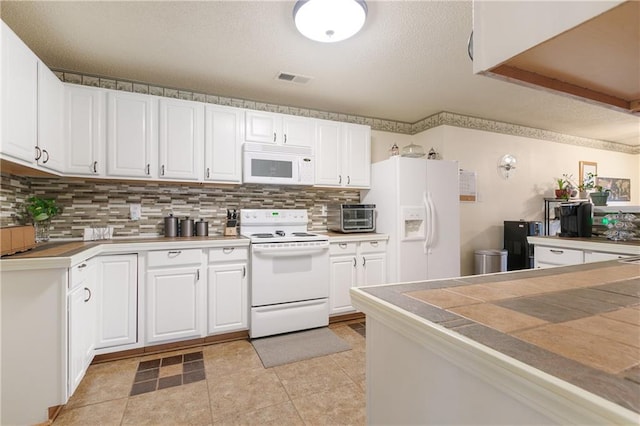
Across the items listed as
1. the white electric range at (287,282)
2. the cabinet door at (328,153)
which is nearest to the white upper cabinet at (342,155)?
the cabinet door at (328,153)

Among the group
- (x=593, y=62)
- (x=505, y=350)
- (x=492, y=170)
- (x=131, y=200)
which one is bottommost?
(x=505, y=350)

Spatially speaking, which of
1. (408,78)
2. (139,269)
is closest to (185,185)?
(139,269)

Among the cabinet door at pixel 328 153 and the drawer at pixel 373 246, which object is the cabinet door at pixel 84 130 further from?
the drawer at pixel 373 246

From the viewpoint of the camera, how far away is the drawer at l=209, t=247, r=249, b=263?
2.74 m

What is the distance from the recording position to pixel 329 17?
1.90 meters

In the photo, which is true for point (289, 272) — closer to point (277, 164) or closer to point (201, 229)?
point (201, 229)

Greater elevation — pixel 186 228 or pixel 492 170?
pixel 492 170

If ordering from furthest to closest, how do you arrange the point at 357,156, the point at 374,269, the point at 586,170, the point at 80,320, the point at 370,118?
the point at 586,170, the point at 370,118, the point at 357,156, the point at 374,269, the point at 80,320

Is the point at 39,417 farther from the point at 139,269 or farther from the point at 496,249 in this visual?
the point at 496,249

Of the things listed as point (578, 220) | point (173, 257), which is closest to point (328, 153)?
point (173, 257)

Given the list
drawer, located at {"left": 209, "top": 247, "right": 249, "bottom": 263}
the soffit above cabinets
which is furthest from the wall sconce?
the soffit above cabinets

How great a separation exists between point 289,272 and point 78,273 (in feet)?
5.33

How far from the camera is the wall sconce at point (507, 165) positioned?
4.38 metres

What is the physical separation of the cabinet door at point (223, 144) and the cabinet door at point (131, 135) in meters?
0.47
